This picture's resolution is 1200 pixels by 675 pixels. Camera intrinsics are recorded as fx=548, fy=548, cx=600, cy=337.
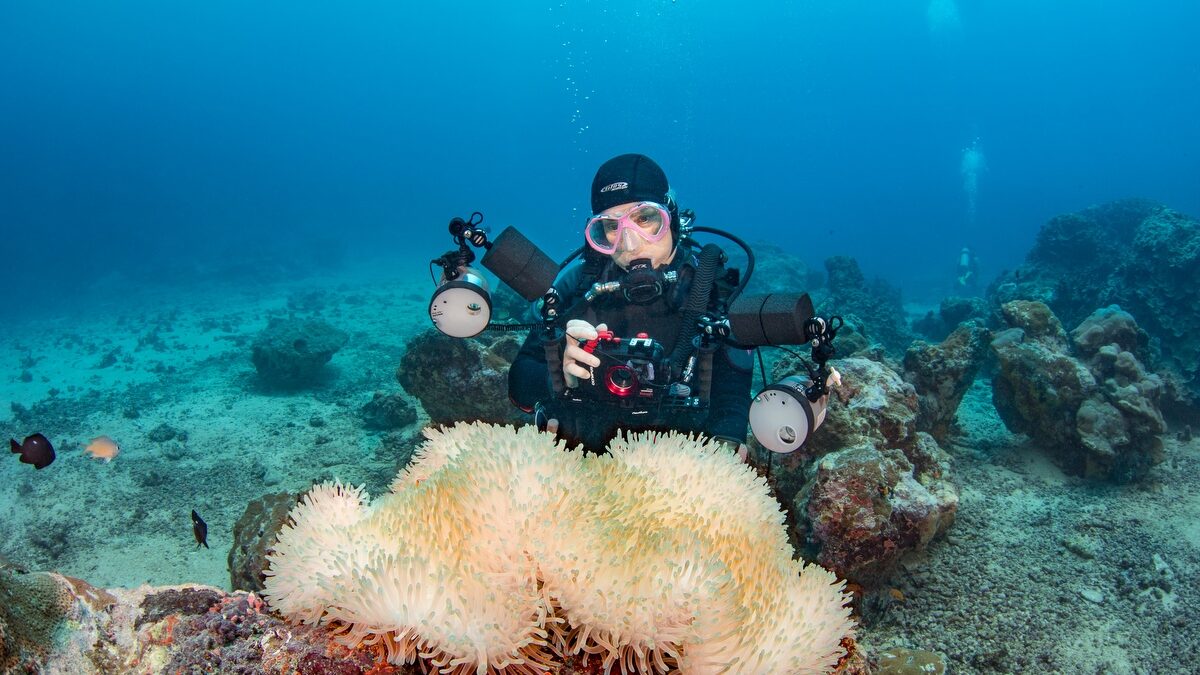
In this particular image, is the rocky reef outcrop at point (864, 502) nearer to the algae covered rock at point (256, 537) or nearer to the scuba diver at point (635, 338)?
the scuba diver at point (635, 338)

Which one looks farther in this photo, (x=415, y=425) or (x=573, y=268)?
(x=415, y=425)

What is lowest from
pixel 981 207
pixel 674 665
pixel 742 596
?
pixel 674 665

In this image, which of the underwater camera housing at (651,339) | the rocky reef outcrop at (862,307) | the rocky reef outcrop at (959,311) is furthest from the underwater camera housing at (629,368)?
the rocky reef outcrop at (959,311)

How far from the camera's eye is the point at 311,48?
381ft

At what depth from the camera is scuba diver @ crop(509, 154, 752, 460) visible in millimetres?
3549

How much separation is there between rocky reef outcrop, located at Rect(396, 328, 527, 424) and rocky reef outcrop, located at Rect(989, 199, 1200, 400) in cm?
868

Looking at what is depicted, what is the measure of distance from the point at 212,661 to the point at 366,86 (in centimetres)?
14685

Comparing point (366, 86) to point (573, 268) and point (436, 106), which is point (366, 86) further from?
point (573, 268)

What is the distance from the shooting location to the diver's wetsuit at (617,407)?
3727mm

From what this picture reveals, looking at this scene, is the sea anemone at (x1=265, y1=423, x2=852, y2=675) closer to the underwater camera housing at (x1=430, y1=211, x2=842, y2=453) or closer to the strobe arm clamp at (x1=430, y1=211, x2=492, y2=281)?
the underwater camera housing at (x1=430, y1=211, x2=842, y2=453)

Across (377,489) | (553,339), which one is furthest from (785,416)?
(377,489)

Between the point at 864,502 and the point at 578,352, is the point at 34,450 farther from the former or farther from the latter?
the point at 864,502

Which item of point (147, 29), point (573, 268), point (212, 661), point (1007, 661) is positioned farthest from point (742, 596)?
point (147, 29)

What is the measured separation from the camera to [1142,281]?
11.1m
